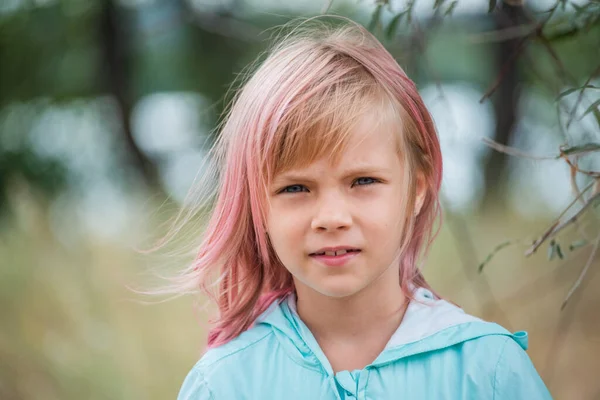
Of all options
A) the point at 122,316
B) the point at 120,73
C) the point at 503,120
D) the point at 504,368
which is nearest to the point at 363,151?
the point at 504,368

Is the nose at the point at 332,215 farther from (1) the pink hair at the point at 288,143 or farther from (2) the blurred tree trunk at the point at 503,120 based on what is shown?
(2) the blurred tree trunk at the point at 503,120

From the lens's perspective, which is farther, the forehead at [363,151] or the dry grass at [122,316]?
the dry grass at [122,316]

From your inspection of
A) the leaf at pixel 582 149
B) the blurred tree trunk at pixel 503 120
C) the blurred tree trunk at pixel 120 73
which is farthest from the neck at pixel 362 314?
the blurred tree trunk at pixel 120 73

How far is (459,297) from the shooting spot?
3404mm

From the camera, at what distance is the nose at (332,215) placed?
1.33 meters

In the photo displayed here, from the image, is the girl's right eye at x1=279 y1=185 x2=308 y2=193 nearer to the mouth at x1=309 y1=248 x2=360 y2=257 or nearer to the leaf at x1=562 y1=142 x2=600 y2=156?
the mouth at x1=309 y1=248 x2=360 y2=257

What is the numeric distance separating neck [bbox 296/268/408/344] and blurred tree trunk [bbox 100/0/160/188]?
3.54 metres

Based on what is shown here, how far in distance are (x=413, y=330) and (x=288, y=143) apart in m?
0.40

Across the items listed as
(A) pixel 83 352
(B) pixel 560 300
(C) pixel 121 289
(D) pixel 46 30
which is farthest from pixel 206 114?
(B) pixel 560 300

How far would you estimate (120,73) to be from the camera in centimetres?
505

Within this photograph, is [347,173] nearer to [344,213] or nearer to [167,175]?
[344,213]

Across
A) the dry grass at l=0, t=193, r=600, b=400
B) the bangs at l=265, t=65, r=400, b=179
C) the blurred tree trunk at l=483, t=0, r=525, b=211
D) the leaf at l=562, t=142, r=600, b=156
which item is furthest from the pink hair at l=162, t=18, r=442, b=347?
the blurred tree trunk at l=483, t=0, r=525, b=211

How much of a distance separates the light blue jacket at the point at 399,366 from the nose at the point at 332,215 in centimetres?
25

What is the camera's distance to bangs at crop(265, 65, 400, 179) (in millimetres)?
1358
